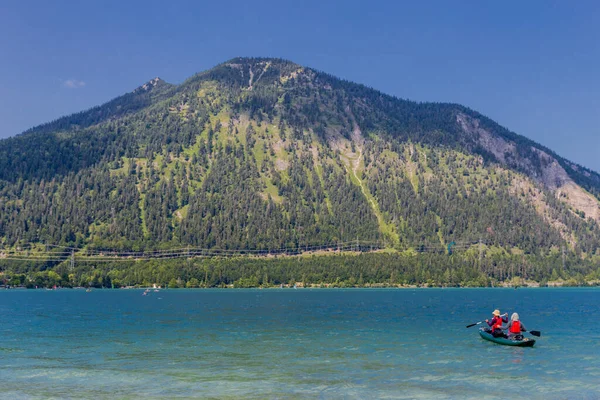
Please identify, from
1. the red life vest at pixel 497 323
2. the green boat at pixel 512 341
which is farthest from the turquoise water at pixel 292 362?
the red life vest at pixel 497 323

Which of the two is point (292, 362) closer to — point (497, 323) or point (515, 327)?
point (515, 327)

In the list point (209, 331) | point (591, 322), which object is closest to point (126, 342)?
point (209, 331)

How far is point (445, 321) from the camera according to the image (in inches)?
4567

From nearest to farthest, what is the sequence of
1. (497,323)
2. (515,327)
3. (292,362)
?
(292,362), (515,327), (497,323)

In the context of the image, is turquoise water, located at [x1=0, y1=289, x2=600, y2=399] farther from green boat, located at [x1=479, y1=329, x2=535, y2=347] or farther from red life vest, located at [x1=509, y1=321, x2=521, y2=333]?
red life vest, located at [x1=509, y1=321, x2=521, y2=333]

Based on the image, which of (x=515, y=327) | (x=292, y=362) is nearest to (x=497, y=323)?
(x=515, y=327)

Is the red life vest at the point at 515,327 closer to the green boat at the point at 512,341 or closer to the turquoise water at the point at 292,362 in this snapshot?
the green boat at the point at 512,341

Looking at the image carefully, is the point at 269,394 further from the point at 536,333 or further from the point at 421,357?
the point at 536,333

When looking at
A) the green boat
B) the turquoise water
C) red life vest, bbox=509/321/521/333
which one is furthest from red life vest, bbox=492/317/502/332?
the turquoise water

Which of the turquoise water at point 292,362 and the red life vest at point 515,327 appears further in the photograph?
the red life vest at point 515,327

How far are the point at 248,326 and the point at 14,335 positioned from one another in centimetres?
3804

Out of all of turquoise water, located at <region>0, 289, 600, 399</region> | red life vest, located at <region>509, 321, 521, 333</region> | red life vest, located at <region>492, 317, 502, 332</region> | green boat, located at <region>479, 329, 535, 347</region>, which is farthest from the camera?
red life vest, located at <region>492, 317, 502, 332</region>

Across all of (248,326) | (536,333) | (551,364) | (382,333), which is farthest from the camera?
(248,326)

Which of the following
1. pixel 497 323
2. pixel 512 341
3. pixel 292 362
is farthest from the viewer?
pixel 497 323
